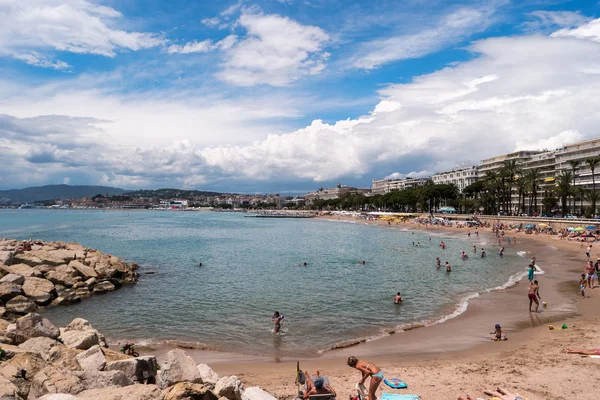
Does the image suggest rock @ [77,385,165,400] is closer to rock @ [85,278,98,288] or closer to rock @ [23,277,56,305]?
rock @ [23,277,56,305]

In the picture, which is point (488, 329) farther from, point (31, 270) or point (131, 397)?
point (31, 270)

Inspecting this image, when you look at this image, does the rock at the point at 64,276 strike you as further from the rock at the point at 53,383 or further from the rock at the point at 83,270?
the rock at the point at 53,383

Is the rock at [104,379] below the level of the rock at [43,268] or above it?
above

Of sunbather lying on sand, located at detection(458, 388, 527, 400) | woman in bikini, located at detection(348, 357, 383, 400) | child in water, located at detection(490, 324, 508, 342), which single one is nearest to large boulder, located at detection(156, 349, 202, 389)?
woman in bikini, located at detection(348, 357, 383, 400)

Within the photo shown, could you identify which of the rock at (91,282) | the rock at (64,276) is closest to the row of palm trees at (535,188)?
the rock at (91,282)

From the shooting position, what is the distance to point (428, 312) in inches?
728

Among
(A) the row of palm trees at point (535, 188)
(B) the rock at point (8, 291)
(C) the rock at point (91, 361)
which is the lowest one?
(B) the rock at point (8, 291)

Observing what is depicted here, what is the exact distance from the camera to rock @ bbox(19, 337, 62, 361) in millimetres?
8728

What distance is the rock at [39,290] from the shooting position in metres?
19.6

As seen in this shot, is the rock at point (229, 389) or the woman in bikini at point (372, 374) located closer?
the rock at point (229, 389)

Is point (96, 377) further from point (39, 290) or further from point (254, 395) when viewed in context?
point (39, 290)

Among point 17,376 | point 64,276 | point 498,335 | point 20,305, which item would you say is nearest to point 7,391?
point 17,376

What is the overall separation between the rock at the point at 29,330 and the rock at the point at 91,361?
8.14 ft

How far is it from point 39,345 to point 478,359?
11755 millimetres
